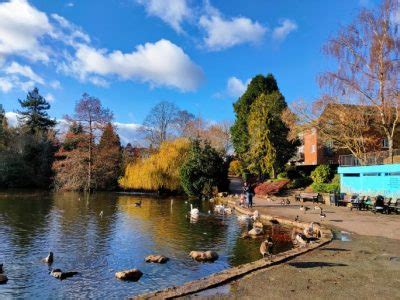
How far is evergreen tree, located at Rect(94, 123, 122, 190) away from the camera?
47.2 meters

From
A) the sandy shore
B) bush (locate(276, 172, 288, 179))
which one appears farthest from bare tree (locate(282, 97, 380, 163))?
the sandy shore

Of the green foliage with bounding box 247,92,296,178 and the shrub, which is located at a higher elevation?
the green foliage with bounding box 247,92,296,178

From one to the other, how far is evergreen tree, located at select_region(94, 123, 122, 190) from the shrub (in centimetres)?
1832

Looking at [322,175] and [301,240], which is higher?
[322,175]

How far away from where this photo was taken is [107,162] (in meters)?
47.5

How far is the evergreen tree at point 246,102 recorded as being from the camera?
47500mm

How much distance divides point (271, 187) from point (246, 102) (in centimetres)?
1436

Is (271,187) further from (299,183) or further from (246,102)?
(246,102)

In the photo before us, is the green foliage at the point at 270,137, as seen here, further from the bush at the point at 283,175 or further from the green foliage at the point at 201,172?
the green foliage at the point at 201,172

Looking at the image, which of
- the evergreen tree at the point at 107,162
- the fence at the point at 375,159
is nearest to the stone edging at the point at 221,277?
the fence at the point at 375,159

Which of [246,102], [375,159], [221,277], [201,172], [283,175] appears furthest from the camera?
[246,102]

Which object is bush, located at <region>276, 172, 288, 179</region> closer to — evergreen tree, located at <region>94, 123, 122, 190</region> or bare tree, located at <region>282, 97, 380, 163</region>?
bare tree, located at <region>282, 97, 380, 163</region>

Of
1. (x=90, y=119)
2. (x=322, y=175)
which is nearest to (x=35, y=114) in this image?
(x=90, y=119)

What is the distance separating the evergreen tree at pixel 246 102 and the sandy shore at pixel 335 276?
Result: 3355 cm
